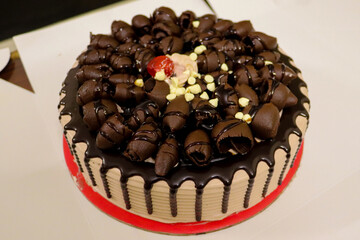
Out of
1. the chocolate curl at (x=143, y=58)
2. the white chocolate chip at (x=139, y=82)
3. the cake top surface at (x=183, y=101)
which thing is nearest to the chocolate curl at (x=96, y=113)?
the cake top surface at (x=183, y=101)

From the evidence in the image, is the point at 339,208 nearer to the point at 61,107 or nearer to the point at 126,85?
the point at 126,85

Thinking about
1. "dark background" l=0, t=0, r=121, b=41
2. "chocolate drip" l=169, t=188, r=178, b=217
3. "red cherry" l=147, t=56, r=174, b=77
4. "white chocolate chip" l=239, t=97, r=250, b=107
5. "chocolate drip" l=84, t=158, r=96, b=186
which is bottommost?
"chocolate drip" l=169, t=188, r=178, b=217

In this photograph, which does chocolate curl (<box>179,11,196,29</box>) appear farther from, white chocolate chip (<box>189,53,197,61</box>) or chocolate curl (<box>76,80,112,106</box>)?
chocolate curl (<box>76,80,112,106</box>)

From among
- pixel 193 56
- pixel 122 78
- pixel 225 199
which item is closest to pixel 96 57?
pixel 122 78

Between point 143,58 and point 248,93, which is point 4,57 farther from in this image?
point 248,93

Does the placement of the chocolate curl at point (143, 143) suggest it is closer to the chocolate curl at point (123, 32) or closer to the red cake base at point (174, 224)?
the red cake base at point (174, 224)

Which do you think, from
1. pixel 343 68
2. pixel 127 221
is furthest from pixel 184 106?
pixel 343 68

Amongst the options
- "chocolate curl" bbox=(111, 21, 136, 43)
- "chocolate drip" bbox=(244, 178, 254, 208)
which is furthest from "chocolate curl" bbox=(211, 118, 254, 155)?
"chocolate curl" bbox=(111, 21, 136, 43)
